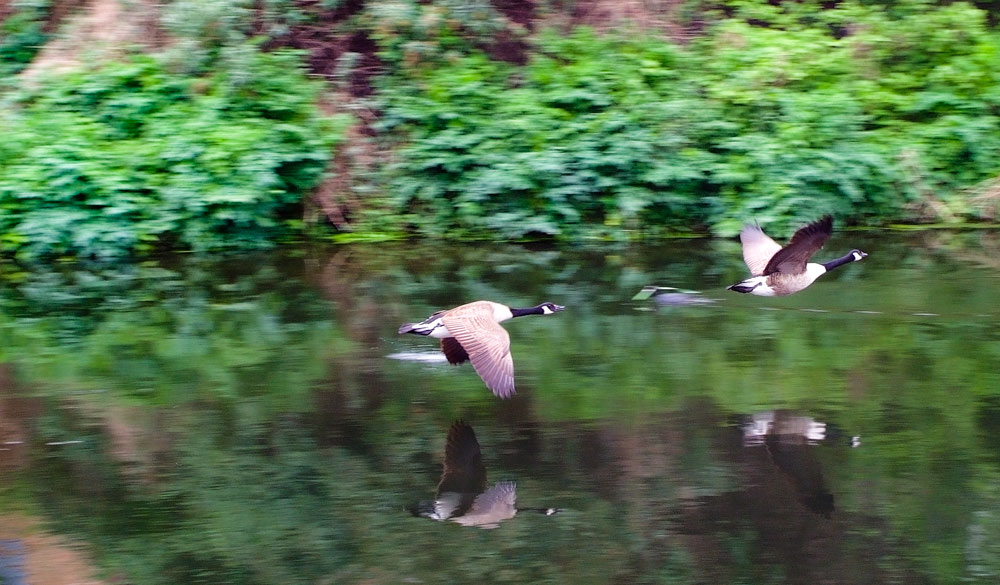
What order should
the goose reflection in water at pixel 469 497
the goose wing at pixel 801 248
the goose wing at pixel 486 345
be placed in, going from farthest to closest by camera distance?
1. the goose wing at pixel 801 248
2. the goose wing at pixel 486 345
3. the goose reflection in water at pixel 469 497

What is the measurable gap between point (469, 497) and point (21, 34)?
405 inches

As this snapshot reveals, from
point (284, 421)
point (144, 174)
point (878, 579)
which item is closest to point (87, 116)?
point (144, 174)

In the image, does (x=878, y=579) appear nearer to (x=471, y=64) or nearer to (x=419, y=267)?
(x=419, y=267)

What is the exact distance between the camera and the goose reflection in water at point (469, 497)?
19.1ft

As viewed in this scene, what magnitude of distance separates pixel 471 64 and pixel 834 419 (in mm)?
7585

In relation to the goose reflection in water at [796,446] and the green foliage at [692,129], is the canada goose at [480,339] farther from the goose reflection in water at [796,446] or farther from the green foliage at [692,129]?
the green foliage at [692,129]

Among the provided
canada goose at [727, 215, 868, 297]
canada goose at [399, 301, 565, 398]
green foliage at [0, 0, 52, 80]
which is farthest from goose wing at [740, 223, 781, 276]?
green foliage at [0, 0, 52, 80]

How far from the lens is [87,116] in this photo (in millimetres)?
12789

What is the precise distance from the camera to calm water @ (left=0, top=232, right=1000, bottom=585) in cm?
545

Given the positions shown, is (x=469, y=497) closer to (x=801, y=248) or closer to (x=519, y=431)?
(x=519, y=431)

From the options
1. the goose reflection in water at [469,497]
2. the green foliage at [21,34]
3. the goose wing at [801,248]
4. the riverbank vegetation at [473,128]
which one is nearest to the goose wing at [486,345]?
the goose reflection in water at [469,497]

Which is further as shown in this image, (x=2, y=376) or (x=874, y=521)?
(x=2, y=376)

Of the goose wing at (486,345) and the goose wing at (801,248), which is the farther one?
the goose wing at (801,248)

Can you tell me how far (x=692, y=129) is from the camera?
1294 cm
